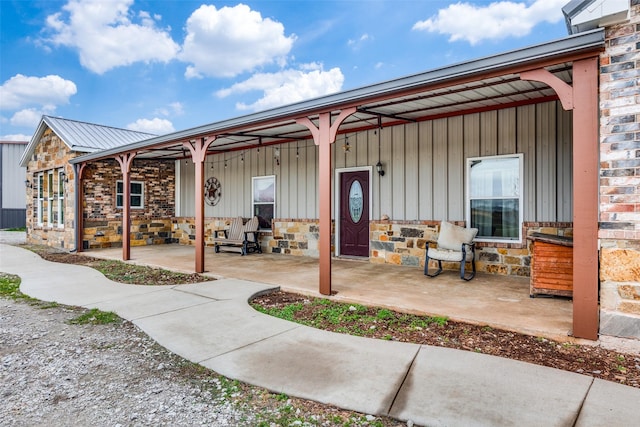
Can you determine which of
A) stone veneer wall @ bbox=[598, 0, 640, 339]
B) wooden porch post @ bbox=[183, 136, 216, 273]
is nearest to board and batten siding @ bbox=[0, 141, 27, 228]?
wooden porch post @ bbox=[183, 136, 216, 273]

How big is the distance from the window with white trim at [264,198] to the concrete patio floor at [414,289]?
1275 mm

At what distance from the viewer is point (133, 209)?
36.0 feet

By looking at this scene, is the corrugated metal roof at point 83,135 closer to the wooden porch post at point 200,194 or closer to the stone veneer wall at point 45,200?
the stone veneer wall at point 45,200

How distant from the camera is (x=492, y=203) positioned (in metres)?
6.24

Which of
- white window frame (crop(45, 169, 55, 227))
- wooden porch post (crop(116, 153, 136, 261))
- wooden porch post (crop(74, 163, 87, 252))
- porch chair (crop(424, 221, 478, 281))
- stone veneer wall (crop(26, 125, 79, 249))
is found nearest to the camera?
porch chair (crop(424, 221, 478, 281))

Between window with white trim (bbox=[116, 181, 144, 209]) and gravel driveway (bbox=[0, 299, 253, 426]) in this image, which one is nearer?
gravel driveway (bbox=[0, 299, 253, 426])

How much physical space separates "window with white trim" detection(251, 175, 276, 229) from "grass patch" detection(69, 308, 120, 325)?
17.0ft

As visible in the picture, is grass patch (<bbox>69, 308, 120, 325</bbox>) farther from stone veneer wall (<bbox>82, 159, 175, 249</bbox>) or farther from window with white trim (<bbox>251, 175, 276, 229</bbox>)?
stone veneer wall (<bbox>82, 159, 175, 249</bbox>)

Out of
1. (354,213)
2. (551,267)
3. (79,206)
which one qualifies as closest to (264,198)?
Result: (354,213)

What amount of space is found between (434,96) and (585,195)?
2.59 m

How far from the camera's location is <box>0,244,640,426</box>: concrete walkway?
2.26m

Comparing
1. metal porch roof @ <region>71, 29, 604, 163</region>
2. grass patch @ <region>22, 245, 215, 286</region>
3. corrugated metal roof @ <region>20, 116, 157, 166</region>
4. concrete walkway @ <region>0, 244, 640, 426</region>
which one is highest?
corrugated metal roof @ <region>20, 116, 157, 166</region>

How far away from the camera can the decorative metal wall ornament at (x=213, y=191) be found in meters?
10.6

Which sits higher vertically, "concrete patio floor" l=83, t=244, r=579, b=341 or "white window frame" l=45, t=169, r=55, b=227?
"white window frame" l=45, t=169, r=55, b=227
